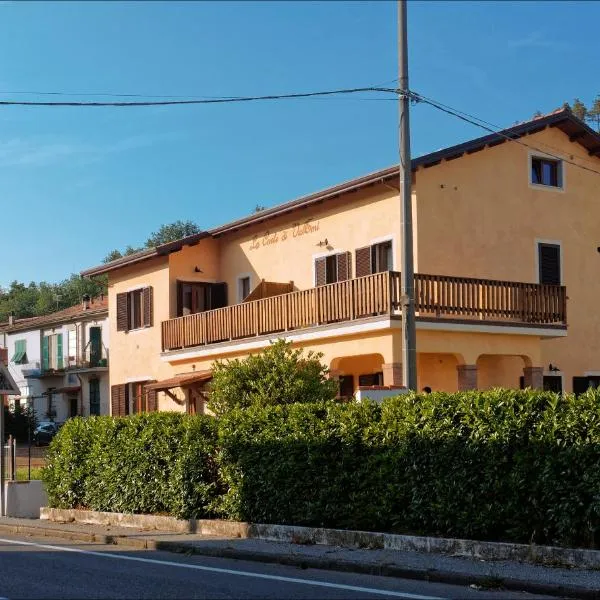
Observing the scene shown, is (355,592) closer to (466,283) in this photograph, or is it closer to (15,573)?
(15,573)

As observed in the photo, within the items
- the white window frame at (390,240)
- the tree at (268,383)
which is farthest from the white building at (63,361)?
the tree at (268,383)

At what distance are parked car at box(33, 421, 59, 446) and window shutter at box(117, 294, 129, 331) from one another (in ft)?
45.2

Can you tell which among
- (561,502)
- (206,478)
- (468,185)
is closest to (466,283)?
(468,185)

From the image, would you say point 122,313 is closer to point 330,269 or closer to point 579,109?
point 330,269

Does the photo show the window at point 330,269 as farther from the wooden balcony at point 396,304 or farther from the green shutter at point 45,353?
the green shutter at point 45,353

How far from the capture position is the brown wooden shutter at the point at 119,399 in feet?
116

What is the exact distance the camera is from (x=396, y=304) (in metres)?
22.9

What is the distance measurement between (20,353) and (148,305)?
2865 cm

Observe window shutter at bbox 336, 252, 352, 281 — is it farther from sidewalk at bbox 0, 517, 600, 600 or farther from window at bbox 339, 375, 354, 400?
sidewalk at bbox 0, 517, 600, 600

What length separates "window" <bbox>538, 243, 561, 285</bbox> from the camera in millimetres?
27750

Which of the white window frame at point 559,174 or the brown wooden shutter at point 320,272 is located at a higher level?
the white window frame at point 559,174

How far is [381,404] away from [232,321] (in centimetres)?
1482

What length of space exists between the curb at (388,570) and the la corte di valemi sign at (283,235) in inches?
602

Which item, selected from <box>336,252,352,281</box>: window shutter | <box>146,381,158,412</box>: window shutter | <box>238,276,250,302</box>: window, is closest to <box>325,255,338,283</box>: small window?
<box>336,252,352,281</box>: window shutter
